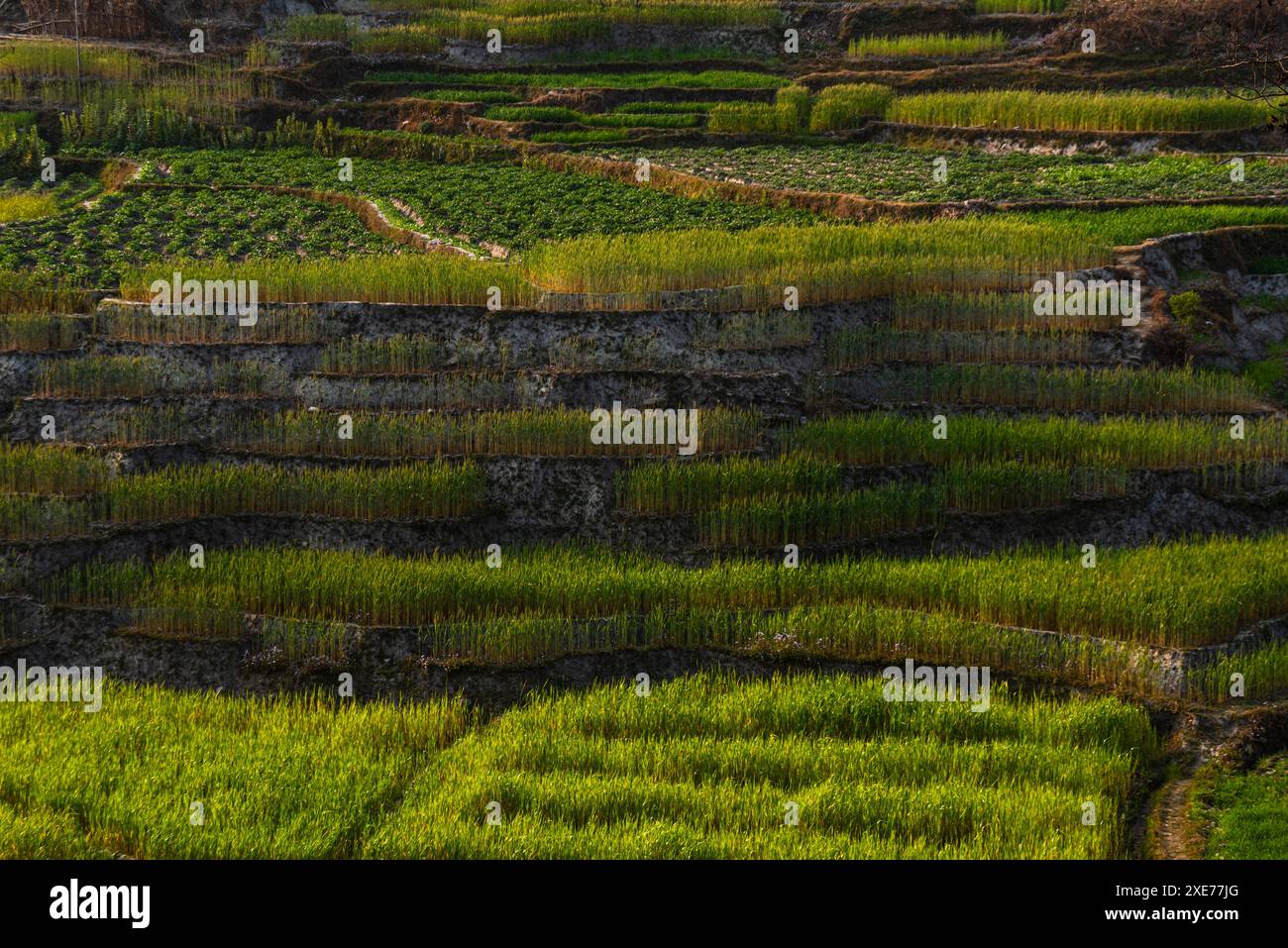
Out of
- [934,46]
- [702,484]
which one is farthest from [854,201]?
[934,46]

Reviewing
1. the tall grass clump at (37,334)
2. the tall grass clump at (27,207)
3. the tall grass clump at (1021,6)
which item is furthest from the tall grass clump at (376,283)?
the tall grass clump at (1021,6)

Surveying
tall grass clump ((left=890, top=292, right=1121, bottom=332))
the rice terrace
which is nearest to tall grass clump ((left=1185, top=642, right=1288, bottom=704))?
the rice terrace

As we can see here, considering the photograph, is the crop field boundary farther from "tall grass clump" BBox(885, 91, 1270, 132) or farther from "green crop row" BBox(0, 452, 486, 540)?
"green crop row" BBox(0, 452, 486, 540)

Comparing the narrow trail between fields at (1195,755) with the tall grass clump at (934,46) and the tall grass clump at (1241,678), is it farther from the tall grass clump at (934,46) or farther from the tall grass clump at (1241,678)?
the tall grass clump at (934,46)

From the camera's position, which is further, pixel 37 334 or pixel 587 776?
pixel 37 334

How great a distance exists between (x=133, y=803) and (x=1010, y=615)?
7194 mm

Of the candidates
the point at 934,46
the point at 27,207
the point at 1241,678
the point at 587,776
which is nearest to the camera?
the point at 587,776

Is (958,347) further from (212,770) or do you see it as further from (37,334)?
(212,770)

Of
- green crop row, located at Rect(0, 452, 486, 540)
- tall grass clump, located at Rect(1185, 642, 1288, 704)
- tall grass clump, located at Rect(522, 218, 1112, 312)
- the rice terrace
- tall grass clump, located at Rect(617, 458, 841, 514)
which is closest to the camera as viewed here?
the rice terrace

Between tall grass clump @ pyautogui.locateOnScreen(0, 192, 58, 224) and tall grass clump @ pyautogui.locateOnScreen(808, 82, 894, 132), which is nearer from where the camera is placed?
tall grass clump @ pyautogui.locateOnScreen(0, 192, 58, 224)

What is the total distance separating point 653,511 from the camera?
15.7 metres

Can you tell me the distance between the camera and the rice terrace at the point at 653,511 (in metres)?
10.4

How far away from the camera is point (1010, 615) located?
43.7ft

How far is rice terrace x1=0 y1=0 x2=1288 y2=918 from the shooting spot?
1041 centimetres
